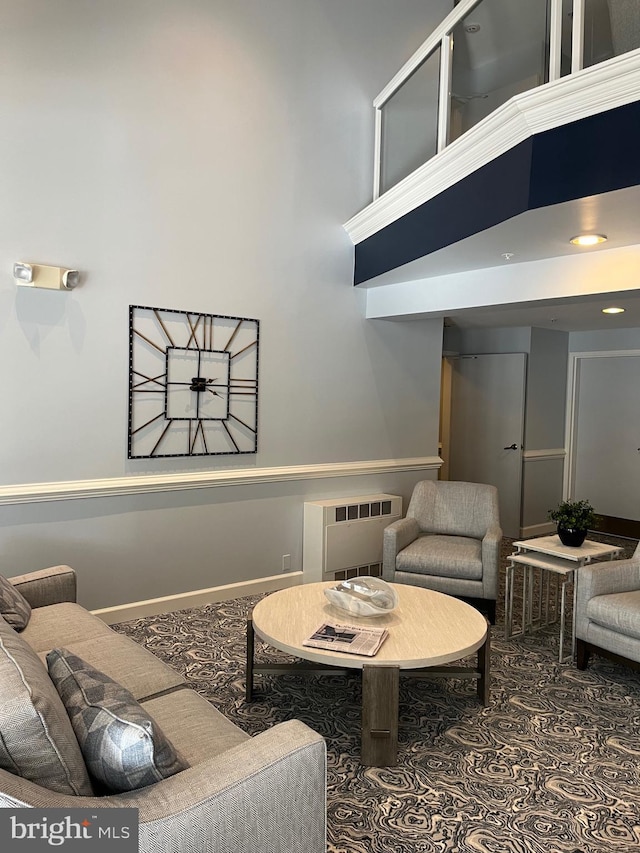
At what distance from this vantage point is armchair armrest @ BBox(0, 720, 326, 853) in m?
1.34

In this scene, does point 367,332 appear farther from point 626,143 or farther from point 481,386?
point 626,143

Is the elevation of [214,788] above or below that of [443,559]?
above

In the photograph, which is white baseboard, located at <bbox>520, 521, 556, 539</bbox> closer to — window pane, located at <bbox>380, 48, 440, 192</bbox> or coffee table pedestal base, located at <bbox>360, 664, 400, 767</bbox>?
window pane, located at <bbox>380, 48, 440, 192</bbox>

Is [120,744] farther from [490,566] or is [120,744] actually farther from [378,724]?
[490,566]

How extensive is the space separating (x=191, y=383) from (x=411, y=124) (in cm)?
243

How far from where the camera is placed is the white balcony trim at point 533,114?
2629 millimetres

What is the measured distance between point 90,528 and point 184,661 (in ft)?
3.29

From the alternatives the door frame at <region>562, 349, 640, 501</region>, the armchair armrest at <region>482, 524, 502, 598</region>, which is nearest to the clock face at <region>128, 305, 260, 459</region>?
the armchair armrest at <region>482, 524, 502, 598</region>

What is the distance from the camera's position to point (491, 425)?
702cm

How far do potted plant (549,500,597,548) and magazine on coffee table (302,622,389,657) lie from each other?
4.90ft

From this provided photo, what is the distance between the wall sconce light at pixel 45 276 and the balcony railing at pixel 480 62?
93.0 inches

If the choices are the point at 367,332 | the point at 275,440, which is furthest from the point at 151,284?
the point at 367,332

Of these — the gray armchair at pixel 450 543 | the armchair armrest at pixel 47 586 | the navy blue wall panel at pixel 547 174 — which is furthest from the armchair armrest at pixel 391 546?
the armchair armrest at pixel 47 586

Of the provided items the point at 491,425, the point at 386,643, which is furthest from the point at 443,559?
the point at 491,425
